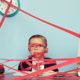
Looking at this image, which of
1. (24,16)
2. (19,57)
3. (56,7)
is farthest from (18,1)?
(19,57)

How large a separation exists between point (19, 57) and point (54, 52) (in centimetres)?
21

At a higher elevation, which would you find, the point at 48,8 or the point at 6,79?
the point at 48,8

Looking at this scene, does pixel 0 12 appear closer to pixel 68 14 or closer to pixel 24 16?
pixel 24 16

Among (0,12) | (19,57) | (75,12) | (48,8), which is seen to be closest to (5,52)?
(19,57)

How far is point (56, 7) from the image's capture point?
0.94 meters

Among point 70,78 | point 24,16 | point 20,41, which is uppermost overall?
point 24,16

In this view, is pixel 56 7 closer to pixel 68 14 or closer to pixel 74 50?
pixel 68 14

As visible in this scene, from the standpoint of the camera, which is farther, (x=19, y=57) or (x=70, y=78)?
(x=19, y=57)

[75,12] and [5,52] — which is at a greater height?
[75,12]

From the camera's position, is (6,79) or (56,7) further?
(56,7)

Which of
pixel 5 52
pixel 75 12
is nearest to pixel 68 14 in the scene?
pixel 75 12

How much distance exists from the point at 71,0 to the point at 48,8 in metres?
0.14

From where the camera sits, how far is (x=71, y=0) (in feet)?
3.07

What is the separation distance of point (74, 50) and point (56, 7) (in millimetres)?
271
